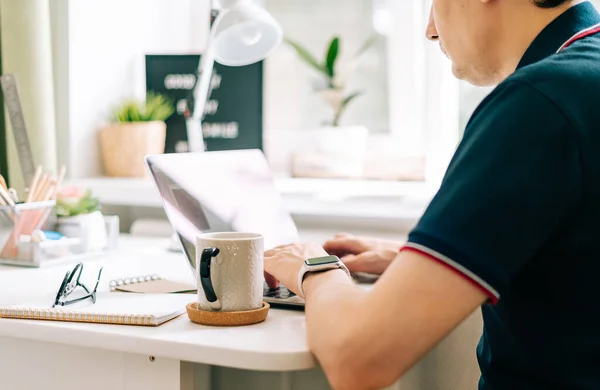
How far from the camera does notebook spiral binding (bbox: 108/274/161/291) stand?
4.06ft

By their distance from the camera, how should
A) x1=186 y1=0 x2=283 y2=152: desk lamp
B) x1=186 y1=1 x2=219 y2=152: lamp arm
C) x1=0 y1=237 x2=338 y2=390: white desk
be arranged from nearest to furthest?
1. x1=0 y1=237 x2=338 y2=390: white desk
2. x1=186 y1=0 x2=283 y2=152: desk lamp
3. x1=186 y1=1 x2=219 y2=152: lamp arm

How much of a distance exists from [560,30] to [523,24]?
0.16 feet

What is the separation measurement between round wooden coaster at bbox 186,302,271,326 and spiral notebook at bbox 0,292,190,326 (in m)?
0.04

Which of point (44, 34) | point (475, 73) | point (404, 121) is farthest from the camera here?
point (404, 121)

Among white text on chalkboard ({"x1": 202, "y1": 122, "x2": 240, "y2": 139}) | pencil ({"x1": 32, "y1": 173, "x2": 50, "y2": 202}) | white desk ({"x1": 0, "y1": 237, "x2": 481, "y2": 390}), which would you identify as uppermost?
white text on chalkboard ({"x1": 202, "y1": 122, "x2": 240, "y2": 139})

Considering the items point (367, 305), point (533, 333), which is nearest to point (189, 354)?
point (367, 305)

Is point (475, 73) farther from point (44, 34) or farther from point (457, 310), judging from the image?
point (44, 34)

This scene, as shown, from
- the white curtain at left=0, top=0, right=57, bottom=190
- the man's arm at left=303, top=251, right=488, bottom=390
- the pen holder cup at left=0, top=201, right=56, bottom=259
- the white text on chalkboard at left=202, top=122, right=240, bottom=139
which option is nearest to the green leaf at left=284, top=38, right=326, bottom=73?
the white text on chalkboard at left=202, top=122, right=240, bottom=139

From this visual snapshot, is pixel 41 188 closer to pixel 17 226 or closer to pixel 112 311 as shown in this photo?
pixel 17 226

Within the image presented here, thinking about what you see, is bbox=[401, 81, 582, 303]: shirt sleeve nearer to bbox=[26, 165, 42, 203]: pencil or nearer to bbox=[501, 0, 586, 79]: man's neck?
bbox=[501, 0, 586, 79]: man's neck

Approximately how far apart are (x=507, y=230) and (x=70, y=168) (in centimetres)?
164

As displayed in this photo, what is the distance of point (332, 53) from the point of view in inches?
84.7

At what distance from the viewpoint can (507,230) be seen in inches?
30.3

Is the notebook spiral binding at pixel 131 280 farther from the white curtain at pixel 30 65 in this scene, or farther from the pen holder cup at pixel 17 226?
the white curtain at pixel 30 65
